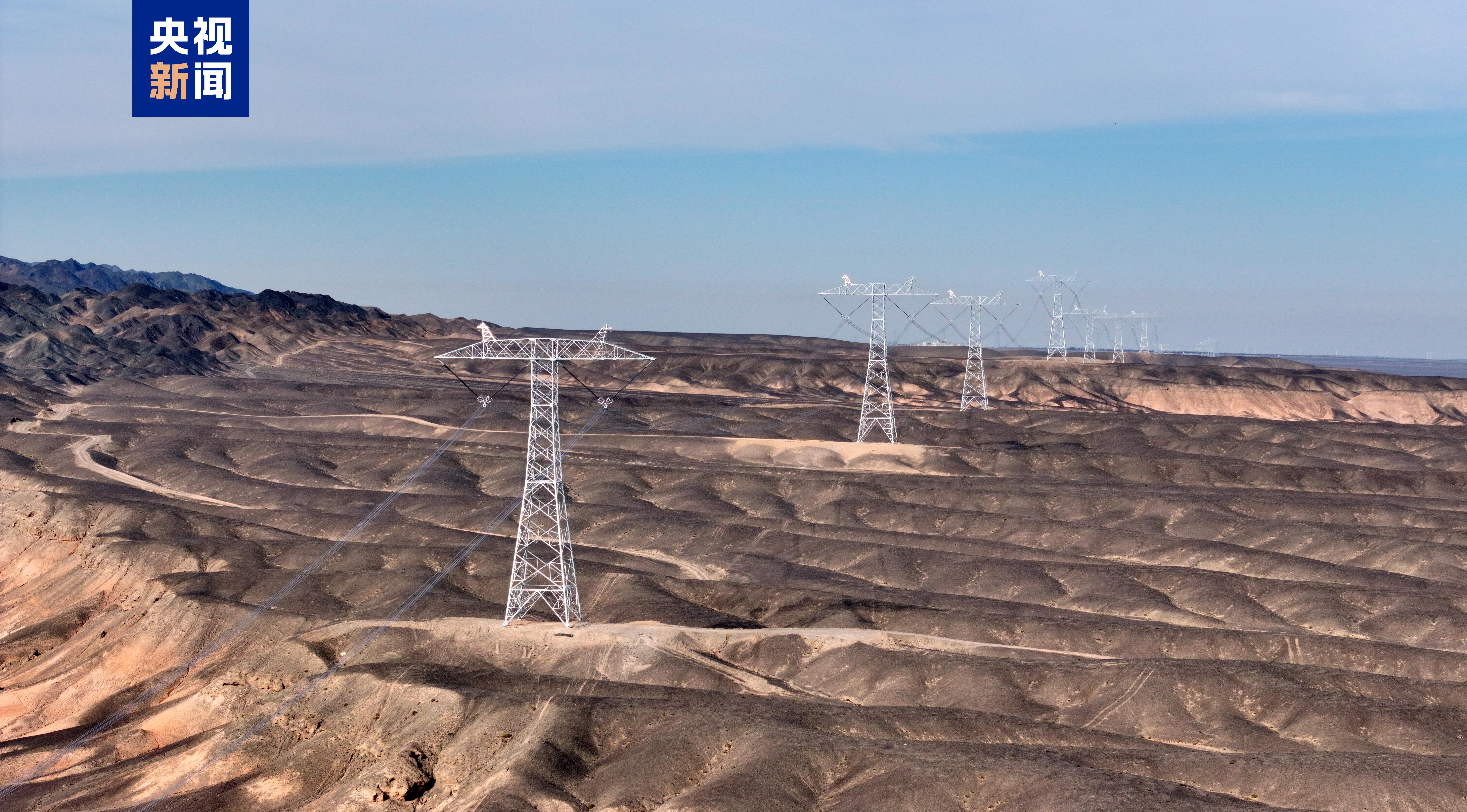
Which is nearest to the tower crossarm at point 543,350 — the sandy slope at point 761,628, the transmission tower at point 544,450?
the transmission tower at point 544,450

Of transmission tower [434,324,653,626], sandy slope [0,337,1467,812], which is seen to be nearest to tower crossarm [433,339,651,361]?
transmission tower [434,324,653,626]

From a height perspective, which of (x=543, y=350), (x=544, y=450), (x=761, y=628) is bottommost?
(x=761, y=628)

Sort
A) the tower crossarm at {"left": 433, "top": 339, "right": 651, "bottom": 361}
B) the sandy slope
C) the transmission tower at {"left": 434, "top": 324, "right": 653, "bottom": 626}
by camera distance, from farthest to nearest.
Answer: the transmission tower at {"left": 434, "top": 324, "right": 653, "bottom": 626} → the tower crossarm at {"left": 433, "top": 339, "right": 651, "bottom": 361} → the sandy slope

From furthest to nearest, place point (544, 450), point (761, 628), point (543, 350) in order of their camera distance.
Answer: point (761, 628), point (544, 450), point (543, 350)

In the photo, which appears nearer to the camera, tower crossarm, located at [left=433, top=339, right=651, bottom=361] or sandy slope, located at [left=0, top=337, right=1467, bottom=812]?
sandy slope, located at [left=0, top=337, right=1467, bottom=812]

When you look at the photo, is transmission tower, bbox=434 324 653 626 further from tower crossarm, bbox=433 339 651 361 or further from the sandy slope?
the sandy slope

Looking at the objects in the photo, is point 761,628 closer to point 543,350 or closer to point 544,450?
point 544,450

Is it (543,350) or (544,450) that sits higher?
(543,350)

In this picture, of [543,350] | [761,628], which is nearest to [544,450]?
[543,350]
